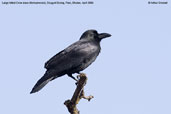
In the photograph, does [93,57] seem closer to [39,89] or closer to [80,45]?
[80,45]

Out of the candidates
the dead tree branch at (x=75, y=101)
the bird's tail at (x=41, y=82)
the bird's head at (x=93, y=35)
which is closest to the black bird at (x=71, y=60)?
the bird's tail at (x=41, y=82)

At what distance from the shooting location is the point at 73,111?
7137 mm

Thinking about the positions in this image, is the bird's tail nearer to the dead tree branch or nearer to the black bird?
the black bird

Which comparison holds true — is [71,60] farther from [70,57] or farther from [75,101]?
[75,101]

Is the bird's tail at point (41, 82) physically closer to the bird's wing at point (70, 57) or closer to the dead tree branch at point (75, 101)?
the bird's wing at point (70, 57)

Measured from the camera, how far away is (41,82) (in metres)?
7.87

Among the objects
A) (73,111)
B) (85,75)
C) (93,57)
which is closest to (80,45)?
(93,57)

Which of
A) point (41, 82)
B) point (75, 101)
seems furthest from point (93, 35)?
point (75, 101)

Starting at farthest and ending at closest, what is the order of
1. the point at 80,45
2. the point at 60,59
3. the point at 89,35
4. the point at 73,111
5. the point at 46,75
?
the point at 89,35
the point at 80,45
the point at 60,59
the point at 46,75
the point at 73,111

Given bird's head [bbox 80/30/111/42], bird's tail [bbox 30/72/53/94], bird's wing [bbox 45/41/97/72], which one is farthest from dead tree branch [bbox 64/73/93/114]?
bird's head [bbox 80/30/111/42]

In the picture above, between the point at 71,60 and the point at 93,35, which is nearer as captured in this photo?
the point at 71,60

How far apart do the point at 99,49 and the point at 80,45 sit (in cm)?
76

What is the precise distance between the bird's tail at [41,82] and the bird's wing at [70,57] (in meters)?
0.46

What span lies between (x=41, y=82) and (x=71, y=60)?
1.27 meters
